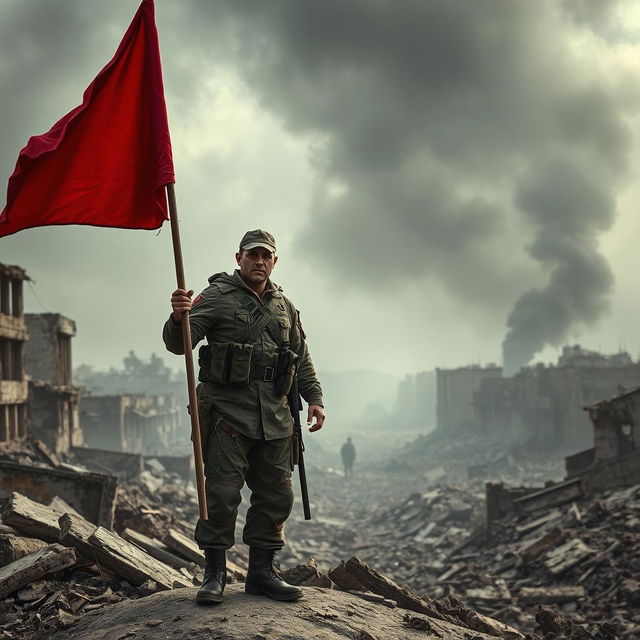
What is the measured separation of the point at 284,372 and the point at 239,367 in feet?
1.08

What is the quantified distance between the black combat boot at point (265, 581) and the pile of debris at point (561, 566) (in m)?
4.86

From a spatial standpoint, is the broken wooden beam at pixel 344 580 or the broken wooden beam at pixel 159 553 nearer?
the broken wooden beam at pixel 344 580

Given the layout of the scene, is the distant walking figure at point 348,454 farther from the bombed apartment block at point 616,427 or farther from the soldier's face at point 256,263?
the soldier's face at point 256,263

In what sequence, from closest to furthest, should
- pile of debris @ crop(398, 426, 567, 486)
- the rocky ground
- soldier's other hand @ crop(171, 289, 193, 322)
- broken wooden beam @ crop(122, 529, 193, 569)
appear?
soldier's other hand @ crop(171, 289, 193, 322) → the rocky ground → broken wooden beam @ crop(122, 529, 193, 569) → pile of debris @ crop(398, 426, 567, 486)

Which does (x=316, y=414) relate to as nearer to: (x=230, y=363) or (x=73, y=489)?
(x=230, y=363)

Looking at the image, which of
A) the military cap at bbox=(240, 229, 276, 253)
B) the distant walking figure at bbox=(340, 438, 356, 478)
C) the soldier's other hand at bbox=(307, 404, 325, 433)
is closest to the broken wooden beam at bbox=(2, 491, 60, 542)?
the soldier's other hand at bbox=(307, 404, 325, 433)

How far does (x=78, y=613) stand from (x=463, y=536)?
15507 millimetres

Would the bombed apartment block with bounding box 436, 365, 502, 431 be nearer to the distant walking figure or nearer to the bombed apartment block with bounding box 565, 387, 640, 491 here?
the distant walking figure

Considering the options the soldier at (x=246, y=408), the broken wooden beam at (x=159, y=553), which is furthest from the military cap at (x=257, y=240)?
the broken wooden beam at (x=159, y=553)

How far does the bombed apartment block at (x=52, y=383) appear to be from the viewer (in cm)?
2411

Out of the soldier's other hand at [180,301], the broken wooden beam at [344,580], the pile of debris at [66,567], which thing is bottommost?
the broken wooden beam at [344,580]

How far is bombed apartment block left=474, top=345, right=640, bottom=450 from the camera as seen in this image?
35.8m

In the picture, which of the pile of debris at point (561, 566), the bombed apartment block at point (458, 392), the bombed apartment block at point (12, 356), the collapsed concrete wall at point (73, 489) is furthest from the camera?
the bombed apartment block at point (458, 392)

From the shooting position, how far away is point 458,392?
196 ft
